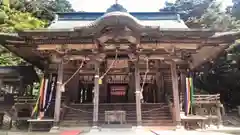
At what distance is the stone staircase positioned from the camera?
11188 millimetres

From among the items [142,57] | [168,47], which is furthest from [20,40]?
[168,47]

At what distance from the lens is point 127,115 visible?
1173cm

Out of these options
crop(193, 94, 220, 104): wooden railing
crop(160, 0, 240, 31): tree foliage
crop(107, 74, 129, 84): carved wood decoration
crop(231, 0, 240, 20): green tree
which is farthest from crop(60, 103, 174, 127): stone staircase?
crop(231, 0, 240, 20): green tree

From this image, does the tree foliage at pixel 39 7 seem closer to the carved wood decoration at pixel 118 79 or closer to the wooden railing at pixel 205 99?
the carved wood decoration at pixel 118 79

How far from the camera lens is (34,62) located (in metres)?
16.1

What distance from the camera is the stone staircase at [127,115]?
11.2 metres

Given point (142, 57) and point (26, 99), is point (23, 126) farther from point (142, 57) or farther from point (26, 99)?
point (142, 57)

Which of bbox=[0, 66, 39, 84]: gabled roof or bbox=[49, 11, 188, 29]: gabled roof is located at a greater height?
bbox=[49, 11, 188, 29]: gabled roof

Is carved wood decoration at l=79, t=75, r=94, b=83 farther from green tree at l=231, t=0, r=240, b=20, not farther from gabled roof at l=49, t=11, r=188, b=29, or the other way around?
green tree at l=231, t=0, r=240, b=20

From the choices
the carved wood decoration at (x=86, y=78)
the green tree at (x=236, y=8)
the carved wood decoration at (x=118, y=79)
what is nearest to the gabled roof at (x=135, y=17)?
the carved wood decoration at (x=86, y=78)

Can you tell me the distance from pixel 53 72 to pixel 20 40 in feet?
11.6

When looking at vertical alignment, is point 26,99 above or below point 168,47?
below

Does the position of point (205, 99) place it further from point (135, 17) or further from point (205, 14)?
point (205, 14)

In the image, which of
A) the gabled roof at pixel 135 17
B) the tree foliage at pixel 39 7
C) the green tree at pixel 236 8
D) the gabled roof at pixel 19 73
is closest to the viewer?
the gabled roof at pixel 135 17
